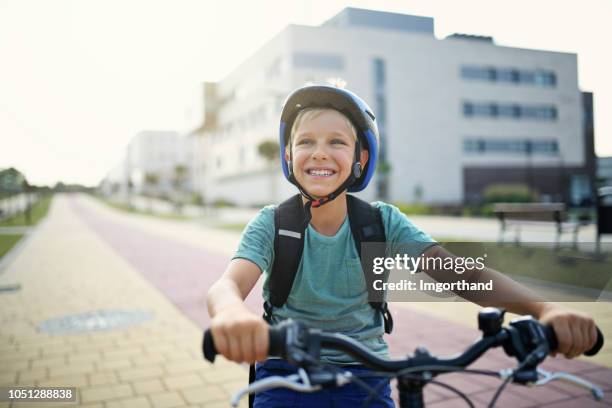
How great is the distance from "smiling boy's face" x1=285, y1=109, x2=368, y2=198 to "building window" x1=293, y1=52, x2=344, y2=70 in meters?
37.4

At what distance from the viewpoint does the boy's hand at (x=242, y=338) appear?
113 cm

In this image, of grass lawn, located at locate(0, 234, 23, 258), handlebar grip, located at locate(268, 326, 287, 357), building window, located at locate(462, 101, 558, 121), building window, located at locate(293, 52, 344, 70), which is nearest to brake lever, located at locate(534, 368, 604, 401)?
handlebar grip, located at locate(268, 326, 287, 357)

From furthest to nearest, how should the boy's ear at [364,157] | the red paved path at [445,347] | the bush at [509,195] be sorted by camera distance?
the bush at [509,195]
the red paved path at [445,347]
the boy's ear at [364,157]

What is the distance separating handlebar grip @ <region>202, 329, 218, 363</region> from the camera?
114cm

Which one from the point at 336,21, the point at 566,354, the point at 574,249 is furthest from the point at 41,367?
the point at 574,249

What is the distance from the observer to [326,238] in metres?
1.89

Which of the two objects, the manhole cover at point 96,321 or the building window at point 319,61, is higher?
the building window at point 319,61

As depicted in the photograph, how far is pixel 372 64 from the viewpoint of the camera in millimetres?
43156

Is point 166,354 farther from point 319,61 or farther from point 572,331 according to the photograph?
point 319,61

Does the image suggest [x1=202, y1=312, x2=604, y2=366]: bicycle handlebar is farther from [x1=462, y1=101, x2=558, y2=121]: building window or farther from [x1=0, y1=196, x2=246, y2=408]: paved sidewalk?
[x1=462, y1=101, x2=558, y2=121]: building window

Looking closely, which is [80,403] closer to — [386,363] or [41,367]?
[41,367]

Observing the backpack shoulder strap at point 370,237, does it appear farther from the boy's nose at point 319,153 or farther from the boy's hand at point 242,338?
the boy's hand at point 242,338

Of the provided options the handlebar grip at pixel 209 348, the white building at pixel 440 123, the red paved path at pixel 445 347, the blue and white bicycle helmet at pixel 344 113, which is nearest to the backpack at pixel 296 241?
the blue and white bicycle helmet at pixel 344 113

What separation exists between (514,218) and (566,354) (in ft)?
34.0
